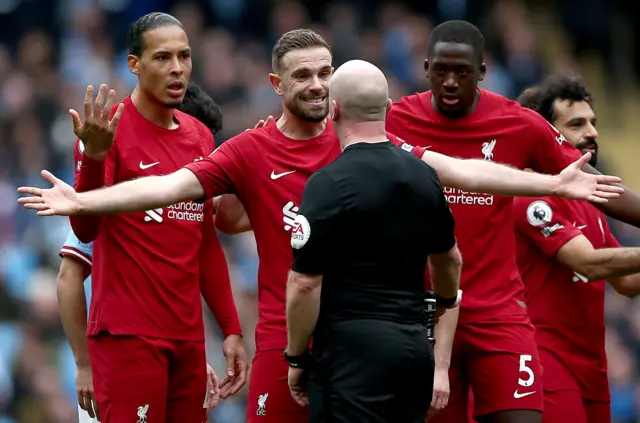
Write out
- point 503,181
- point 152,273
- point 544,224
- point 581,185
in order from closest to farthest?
point 581,185
point 503,181
point 152,273
point 544,224

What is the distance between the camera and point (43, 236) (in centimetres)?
1395

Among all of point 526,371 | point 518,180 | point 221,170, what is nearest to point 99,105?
point 221,170

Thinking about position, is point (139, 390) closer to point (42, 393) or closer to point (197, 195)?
point (197, 195)

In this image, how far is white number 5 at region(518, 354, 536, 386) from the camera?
303 inches

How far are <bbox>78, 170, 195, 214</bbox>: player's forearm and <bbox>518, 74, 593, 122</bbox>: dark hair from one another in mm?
2994

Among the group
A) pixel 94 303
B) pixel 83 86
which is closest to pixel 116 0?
pixel 83 86

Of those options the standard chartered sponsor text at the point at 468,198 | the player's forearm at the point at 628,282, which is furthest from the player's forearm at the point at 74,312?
the player's forearm at the point at 628,282

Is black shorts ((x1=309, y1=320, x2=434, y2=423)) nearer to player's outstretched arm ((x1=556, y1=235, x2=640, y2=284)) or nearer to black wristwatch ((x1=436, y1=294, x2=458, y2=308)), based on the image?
black wristwatch ((x1=436, y1=294, x2=458, y2=308))

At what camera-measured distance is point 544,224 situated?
846 cm

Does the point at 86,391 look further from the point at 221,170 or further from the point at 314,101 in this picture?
the point at 314,101

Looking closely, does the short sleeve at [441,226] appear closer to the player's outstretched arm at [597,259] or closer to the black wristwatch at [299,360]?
the black wristwatch at [299,360]

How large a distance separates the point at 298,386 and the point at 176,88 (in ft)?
6.37

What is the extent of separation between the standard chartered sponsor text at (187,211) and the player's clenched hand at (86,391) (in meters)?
1.00

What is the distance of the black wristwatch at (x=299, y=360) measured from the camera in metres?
6.68
